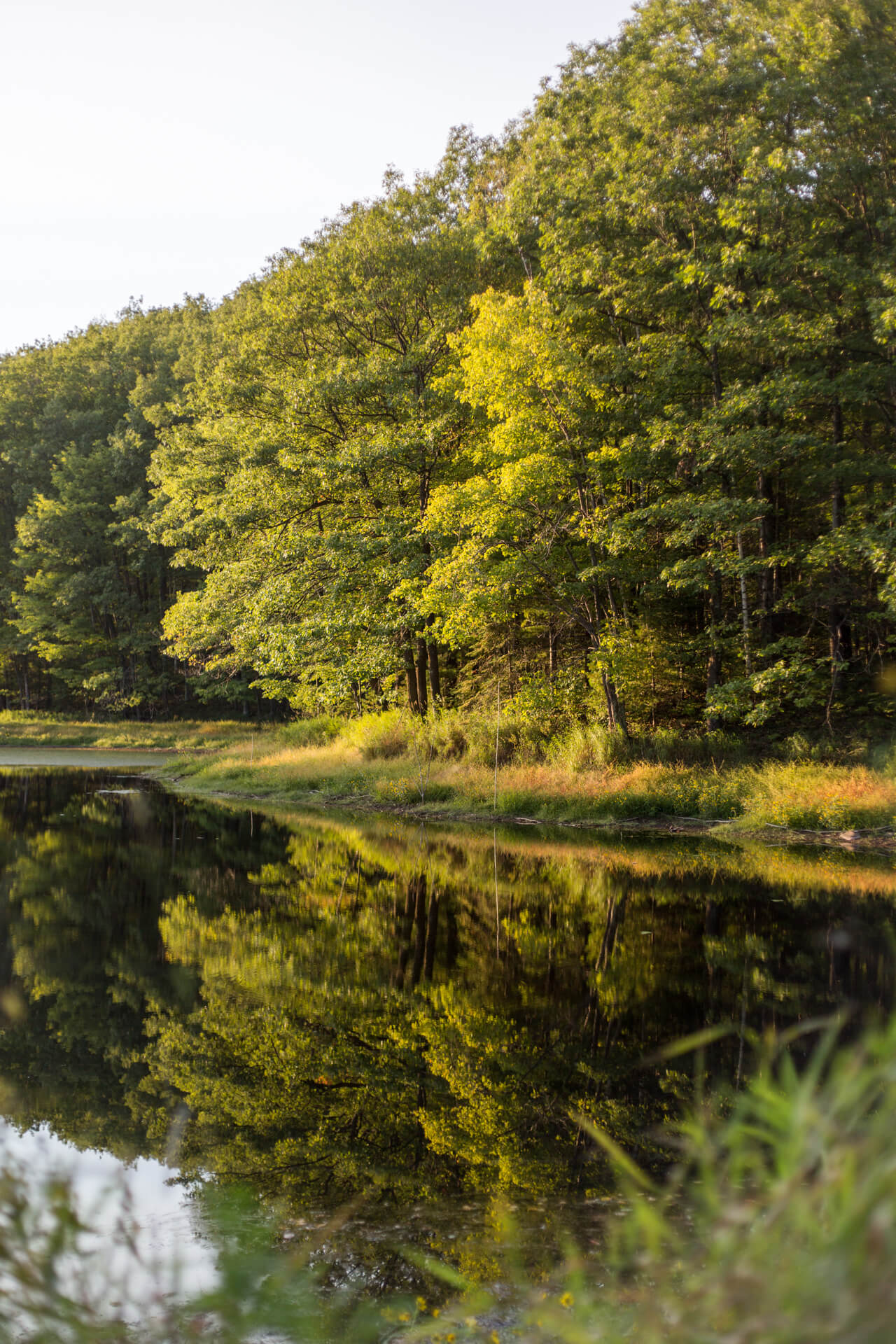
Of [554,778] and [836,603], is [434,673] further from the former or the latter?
[836,603]

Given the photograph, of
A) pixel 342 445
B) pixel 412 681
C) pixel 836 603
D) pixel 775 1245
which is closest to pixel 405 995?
pixel 775 1245

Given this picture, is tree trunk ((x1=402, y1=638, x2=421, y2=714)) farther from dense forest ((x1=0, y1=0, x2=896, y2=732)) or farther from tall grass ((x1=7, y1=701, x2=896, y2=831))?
tall grass ((x1=7, y1=701, x2=896, y2=831))

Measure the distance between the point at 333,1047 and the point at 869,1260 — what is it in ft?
15.6

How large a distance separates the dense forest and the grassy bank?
1.29 m

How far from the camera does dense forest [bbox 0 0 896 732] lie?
16.4 meters

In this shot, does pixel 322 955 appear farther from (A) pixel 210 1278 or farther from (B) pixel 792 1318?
(B) pixel 792 1318

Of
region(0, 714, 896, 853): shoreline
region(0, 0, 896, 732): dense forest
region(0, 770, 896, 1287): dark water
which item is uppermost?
region(0, 0, 896, 732): dense forest

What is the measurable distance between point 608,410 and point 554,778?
7520 millimetres

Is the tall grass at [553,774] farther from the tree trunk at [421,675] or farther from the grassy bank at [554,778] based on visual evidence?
the tree trunk at [421,675]

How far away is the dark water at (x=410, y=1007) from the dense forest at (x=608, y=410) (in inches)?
317

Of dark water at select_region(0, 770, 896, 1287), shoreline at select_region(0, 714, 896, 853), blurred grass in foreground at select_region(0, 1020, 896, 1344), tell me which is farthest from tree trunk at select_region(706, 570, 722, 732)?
blurred grass in foreground at select_region(0, 1020, 896, 1344)

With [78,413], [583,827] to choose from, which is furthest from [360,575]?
[78,413]

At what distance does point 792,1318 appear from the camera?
689 millimetres

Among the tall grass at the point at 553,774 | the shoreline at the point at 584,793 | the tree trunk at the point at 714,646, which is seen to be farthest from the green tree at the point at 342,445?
the tree trunk at the point at 714,646
